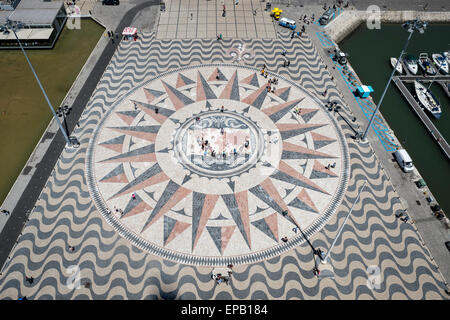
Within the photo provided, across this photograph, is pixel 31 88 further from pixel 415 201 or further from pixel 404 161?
pixel 415 201

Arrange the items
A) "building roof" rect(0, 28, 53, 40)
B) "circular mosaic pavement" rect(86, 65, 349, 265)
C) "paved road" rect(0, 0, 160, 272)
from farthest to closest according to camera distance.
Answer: "building roof" rect(0, 28, 53, 40)
"paved road" rect(0, 0, 160, 272)
"circular mosaic pavement" rect(86, 65, 349, 265)

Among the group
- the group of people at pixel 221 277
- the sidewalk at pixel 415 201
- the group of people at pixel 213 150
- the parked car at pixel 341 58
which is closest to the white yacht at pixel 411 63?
the parked car at pixel 341 58

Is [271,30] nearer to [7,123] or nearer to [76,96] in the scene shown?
[76,96]

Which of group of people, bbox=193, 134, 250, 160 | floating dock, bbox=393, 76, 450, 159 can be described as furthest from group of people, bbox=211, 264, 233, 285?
floating dock, bbox=393, 76, 450, 159

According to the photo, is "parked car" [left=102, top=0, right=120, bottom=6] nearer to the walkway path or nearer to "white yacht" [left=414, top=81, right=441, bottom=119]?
the walkway path

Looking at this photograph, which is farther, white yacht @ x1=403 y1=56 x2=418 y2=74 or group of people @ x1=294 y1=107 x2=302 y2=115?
white yacht @ x1=403 y1=56 x2=418 y2=74
